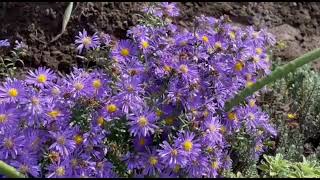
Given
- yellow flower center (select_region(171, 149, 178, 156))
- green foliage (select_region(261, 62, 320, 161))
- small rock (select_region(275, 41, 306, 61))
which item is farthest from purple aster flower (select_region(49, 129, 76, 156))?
small rock (select_region(275, 41, 306, 61))

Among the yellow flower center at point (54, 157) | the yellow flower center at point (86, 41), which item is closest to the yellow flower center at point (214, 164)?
the yellow flower center at point (54, 157)

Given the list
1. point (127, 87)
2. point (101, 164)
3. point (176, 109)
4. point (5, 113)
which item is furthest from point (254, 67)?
point (5, 113)

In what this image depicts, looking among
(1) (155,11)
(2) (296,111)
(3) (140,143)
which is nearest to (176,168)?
(3) (140,143)

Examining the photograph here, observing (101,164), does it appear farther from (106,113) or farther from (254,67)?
(254,67)

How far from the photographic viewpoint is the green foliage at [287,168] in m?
2.27

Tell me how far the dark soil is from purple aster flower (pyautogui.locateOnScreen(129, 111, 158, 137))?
1093 mm

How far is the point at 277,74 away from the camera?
206cm

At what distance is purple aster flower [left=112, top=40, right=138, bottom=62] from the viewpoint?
87.6 inches

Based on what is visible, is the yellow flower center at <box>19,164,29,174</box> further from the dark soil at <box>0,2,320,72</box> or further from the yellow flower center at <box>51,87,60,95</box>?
the dark soil at <box>0,2,320,72</box>

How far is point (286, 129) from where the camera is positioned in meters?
2.67

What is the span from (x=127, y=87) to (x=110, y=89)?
0.28 feet

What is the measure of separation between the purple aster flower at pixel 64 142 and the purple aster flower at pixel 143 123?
0.66ft

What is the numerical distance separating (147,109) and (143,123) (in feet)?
0.23

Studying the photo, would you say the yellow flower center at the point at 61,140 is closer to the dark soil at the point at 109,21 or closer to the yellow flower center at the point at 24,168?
the yellow flower center at the point at 24,168
